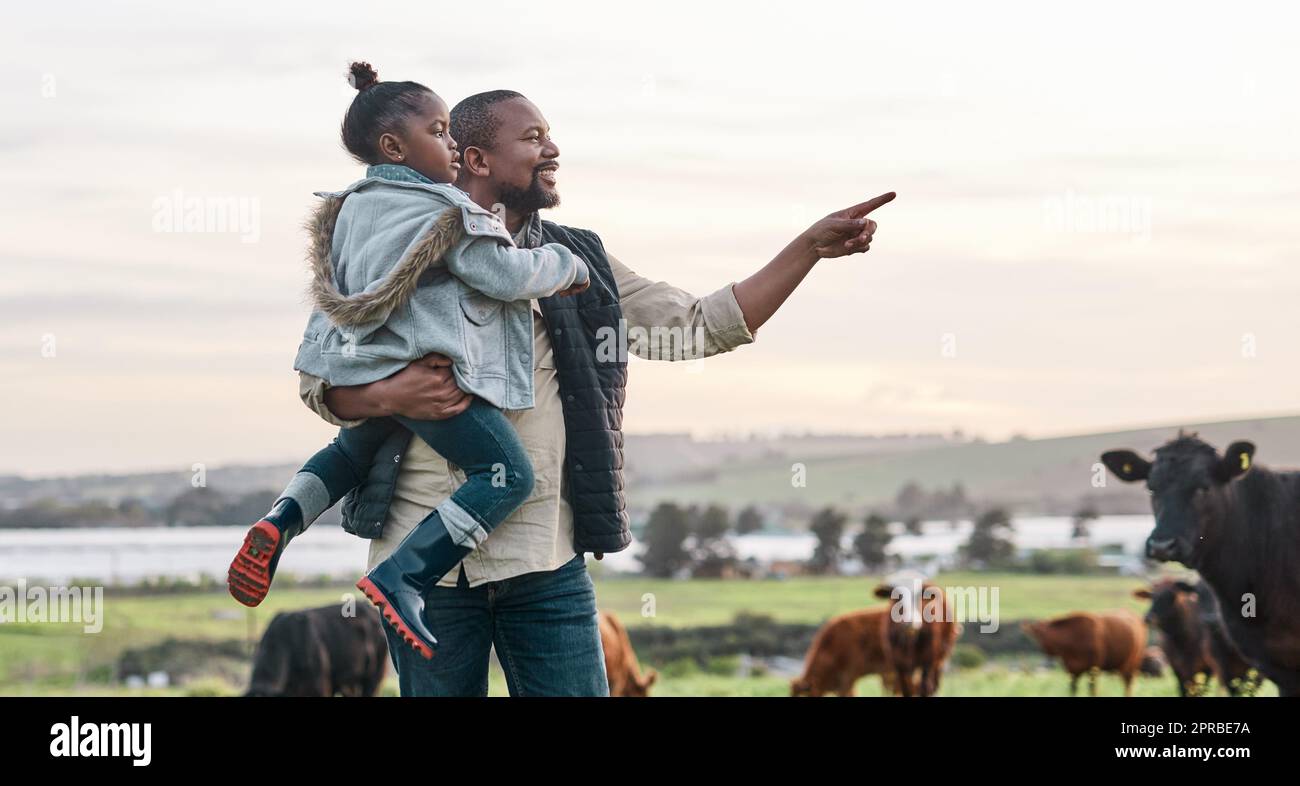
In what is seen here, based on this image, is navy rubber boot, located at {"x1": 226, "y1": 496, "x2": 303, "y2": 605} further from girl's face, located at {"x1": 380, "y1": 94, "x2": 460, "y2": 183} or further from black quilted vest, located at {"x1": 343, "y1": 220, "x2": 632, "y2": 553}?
girl's face, located at {"x1": 380, "y1": 94, "x2": 460, "y2": 183}

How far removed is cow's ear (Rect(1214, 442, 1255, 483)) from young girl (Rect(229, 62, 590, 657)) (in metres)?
5.32

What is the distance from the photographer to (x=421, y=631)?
3.34 meters

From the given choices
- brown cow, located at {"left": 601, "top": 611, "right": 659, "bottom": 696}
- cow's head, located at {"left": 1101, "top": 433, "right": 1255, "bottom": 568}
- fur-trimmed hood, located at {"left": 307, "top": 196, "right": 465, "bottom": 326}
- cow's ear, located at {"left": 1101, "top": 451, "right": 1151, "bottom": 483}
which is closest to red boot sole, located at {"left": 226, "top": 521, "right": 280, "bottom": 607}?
fur-trimmed hood, located at {"left": 307, "top": 196, "right": 465, "bottom": 326}

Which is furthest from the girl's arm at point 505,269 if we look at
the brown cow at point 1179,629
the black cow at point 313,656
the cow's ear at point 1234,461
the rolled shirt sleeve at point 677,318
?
the brown cow at point 1179,629

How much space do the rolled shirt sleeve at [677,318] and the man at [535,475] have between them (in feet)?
0.56

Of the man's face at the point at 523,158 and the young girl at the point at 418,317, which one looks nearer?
the young girl at the point at 418,317

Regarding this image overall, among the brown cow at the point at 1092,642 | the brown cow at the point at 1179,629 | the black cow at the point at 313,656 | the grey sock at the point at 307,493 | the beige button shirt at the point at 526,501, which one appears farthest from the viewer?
the brown cow at the point at 1092,642

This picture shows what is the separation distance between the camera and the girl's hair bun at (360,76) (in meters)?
3.72

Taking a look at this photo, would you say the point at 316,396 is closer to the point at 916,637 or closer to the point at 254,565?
the point at 254,565

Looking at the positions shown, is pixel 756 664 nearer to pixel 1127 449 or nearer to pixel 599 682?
pixel 1127 449

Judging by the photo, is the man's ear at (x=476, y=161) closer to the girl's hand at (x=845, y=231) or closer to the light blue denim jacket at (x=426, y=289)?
the light blue denim jacket at (x=426, y=289)
